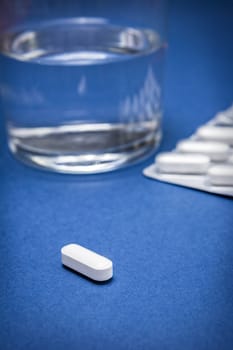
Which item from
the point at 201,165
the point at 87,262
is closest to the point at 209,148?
the point at 201,165

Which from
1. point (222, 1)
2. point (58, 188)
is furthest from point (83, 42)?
point (222, 1)

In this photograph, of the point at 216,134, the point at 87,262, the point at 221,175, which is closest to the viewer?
the point at 87,262

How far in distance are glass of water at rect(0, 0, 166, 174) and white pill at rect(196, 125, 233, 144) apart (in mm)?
68

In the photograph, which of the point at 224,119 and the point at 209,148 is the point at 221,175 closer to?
→ the point at 209,148

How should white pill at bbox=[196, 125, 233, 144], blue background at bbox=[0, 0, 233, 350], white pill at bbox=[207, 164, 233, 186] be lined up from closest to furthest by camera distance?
blue background at bbox=[0, 0, 233, 350] → white pill at bbox=[207, 164, 233, 186] → white pill at bbox=[196, 125, 233, 144]

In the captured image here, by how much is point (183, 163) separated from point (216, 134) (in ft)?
0.36

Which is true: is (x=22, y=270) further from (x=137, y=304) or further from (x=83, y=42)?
(x=83, y=42)

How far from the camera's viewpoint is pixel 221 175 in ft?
2.15

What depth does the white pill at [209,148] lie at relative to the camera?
2.34 feet

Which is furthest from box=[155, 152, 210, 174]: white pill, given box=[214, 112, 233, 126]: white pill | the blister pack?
box=[214, 112, 233, 126]: white pill

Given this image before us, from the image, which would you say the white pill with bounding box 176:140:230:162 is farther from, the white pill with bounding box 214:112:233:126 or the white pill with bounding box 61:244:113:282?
the white pill with bounding box 61:244:113:282

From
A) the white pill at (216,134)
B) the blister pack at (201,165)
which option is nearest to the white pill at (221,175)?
the blister pack at (201,165)

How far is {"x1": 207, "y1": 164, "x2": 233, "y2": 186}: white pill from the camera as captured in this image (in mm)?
654

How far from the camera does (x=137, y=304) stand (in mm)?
484
